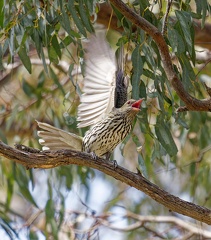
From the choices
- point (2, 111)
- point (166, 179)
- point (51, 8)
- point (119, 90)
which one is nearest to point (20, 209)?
point (166, 179)

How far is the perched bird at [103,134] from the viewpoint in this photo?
4477 mm

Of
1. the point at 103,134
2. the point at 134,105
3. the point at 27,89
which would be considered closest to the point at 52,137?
the point at 103,134

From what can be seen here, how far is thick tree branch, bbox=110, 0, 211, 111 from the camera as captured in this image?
352 centimetres

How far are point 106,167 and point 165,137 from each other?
637mm

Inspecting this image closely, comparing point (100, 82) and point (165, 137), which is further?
point (100, 82)

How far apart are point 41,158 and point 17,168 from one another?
78.8 inches

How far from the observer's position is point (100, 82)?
4.58 meters

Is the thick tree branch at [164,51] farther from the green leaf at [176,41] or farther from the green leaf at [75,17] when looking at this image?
the green leaf at [75,17]

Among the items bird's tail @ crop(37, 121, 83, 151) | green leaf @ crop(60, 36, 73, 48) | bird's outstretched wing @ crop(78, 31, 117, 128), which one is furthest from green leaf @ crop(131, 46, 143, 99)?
bird's tail @ crop(37, 121, 83, 151)

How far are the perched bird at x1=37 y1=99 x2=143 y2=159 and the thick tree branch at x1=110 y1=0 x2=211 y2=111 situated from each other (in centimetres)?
79

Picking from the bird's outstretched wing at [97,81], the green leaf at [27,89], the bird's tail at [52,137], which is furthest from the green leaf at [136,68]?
the green leaf at [27,89]

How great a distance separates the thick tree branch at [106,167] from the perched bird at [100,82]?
911 mm

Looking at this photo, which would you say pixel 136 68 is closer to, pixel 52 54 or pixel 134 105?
pixel 134 105

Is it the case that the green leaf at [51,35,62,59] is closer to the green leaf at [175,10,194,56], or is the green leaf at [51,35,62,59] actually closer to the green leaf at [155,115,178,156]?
the green leaf at [155,115,178,156]
